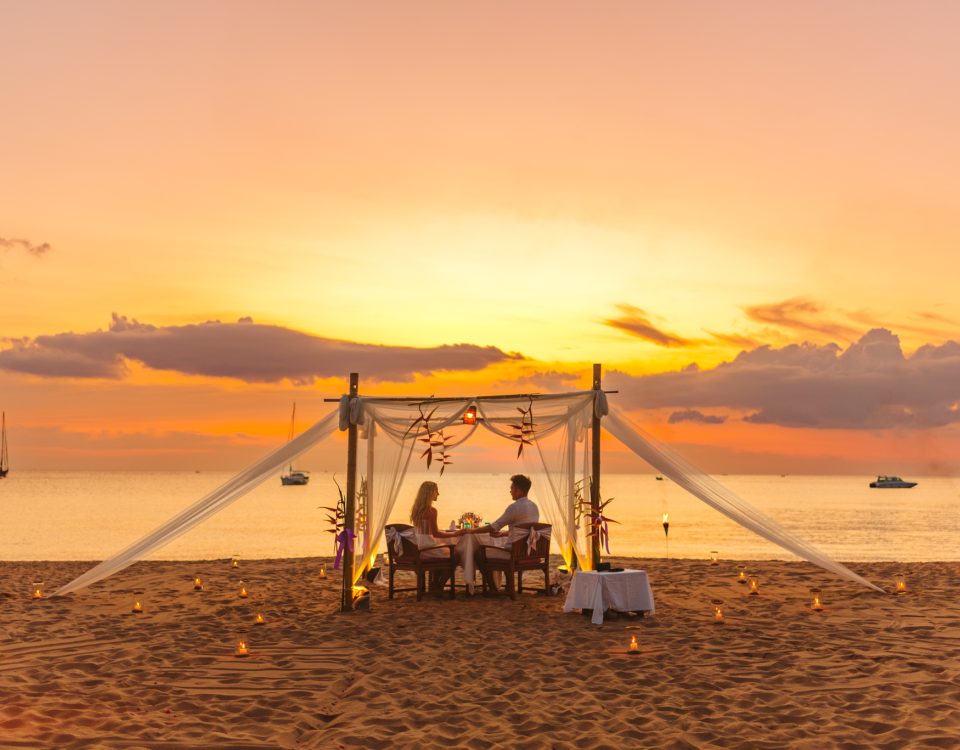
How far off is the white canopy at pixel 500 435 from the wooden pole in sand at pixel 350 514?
0.21 metres

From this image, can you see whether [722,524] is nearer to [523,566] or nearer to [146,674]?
[523,566]

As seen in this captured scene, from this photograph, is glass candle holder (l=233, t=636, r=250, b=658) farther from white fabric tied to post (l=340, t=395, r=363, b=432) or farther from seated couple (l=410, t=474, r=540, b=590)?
seated couple (l=410, t=474, r=540, b=590)

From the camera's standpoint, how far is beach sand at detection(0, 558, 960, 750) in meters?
5.73

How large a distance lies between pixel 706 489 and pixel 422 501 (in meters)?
3.55

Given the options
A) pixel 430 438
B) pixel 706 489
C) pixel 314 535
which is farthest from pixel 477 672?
pixel 314 535

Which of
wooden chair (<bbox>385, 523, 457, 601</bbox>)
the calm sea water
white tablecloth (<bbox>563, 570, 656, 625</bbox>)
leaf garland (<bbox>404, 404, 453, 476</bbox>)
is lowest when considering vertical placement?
the calm sea water

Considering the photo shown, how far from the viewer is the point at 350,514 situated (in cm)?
1039

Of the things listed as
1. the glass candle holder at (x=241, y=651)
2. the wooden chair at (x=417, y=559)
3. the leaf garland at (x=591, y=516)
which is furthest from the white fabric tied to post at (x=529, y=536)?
the glass candle holder at (x=241, y=651)

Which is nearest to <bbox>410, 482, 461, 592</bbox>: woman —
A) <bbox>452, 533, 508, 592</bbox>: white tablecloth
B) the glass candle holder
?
<bbox>452, 533, 508, 592</bbox>: white tablecloth

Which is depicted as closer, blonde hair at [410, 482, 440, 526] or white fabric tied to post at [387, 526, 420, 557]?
white fabric tied to post at [387, 526, 420, 557]

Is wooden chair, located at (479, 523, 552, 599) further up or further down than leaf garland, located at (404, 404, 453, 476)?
further down

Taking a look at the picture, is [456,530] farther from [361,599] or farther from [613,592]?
[613,592]

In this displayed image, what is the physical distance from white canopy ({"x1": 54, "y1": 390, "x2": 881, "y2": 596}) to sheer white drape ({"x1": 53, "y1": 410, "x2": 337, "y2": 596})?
0.01 meters

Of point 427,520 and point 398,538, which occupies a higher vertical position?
point 427,520
